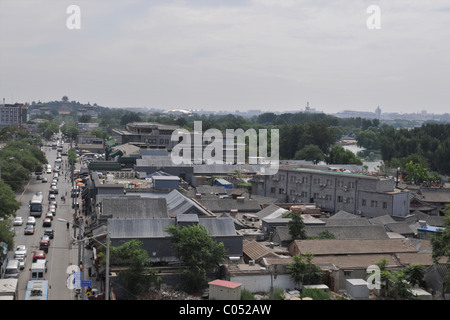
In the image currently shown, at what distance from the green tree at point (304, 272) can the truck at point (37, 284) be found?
7.49 m

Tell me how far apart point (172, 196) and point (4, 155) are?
2368 centimetres

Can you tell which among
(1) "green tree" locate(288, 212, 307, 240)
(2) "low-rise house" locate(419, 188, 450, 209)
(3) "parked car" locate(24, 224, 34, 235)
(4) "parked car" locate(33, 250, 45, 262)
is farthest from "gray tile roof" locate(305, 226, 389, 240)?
(3) "parked car" locate(24, 224, 34, 235)

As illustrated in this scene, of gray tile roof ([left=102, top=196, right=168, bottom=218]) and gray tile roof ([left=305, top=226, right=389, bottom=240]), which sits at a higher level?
gray tile roof ([left=102, top=196, right=168, bottom=218])

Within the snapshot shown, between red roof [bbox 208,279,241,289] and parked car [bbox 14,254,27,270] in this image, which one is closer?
red roof [bbox 208,279,241,289]

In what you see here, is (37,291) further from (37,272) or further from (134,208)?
(134,208)

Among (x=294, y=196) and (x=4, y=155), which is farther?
(x=4, y=155)

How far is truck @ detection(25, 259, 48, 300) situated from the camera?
15.6 m

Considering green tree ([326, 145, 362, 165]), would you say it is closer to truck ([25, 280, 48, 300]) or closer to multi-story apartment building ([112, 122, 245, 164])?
multi-story apartment building ([112, 122, 245, 164])

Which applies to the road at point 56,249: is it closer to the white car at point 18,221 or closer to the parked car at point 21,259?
the parked car at point 21,259

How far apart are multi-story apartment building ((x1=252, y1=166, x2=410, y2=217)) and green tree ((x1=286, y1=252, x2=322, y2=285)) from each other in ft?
42.4

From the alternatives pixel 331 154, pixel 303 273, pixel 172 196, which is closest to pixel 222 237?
pixel 303 273

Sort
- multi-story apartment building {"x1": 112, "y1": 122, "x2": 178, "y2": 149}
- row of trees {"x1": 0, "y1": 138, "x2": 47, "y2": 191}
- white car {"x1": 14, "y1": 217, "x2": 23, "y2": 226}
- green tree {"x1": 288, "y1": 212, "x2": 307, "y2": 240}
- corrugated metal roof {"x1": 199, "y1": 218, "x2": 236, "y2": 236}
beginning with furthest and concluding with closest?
multi-story apartment building {"x1": 112, "y1": 122, "x2": 178, "y2": 149} → row of trees {"x1": 0, "y1": 138, "x2": 47, "y2": 191} → white car {"x1": 14, "y1": 217, "x2": 23, "y2": 226} → green tree {"x1": 288, "y1": 212, "x2": 307, "y2": 240} → corrugated metal roof {"x1": 199, "y1": 218, "x2": 236, "y2": 236}
